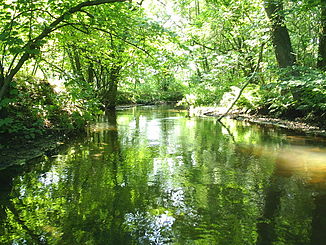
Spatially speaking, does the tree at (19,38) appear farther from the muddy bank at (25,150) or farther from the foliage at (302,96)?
the foliage at (302,96)

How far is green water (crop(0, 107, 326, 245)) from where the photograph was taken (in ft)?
9.45

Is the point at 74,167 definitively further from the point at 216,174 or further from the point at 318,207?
the point at 318,207

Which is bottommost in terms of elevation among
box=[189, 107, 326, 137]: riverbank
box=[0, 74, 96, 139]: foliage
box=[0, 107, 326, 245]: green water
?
box=[0, 107, 326, 245]: green water

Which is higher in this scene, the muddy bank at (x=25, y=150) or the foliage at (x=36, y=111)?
the foliage at (x=36, y=111)

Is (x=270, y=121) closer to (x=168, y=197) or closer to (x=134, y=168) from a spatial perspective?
(x=134, y=168)

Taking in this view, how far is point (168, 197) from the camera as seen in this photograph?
389cm

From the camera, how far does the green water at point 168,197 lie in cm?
288

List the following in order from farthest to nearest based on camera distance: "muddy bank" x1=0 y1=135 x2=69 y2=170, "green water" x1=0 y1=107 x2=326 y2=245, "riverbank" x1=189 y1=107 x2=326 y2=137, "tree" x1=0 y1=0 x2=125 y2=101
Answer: "riverbank" x1=189 y1=107 x2=326 y2=137 < "muddy bank" x1=0 y1=135 x2=69 y2=170 < "tree" x1=0 y1=0 x2=125 y2=101 < "green water" x1=0 y1=107 x2=326 y2=245

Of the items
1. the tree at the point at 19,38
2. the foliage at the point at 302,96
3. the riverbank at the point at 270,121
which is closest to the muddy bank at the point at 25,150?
the tree at the point at 19,38

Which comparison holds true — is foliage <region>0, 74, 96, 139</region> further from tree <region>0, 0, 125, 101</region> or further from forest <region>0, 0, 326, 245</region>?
tree <region>0, 0, 125, 101</region>

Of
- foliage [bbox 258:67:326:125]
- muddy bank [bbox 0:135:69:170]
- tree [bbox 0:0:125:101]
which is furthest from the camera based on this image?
foliage [bbox 258:67:326:125]

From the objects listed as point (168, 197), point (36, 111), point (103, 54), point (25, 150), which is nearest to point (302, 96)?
point (103, 54)

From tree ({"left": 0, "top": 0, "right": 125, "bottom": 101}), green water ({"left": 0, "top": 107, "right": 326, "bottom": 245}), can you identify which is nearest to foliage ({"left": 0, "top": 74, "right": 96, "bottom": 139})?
tree ({"left": 0, "top": 0, "right": 125, "bottom": 101})

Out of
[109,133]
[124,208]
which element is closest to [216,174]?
[124,208]
